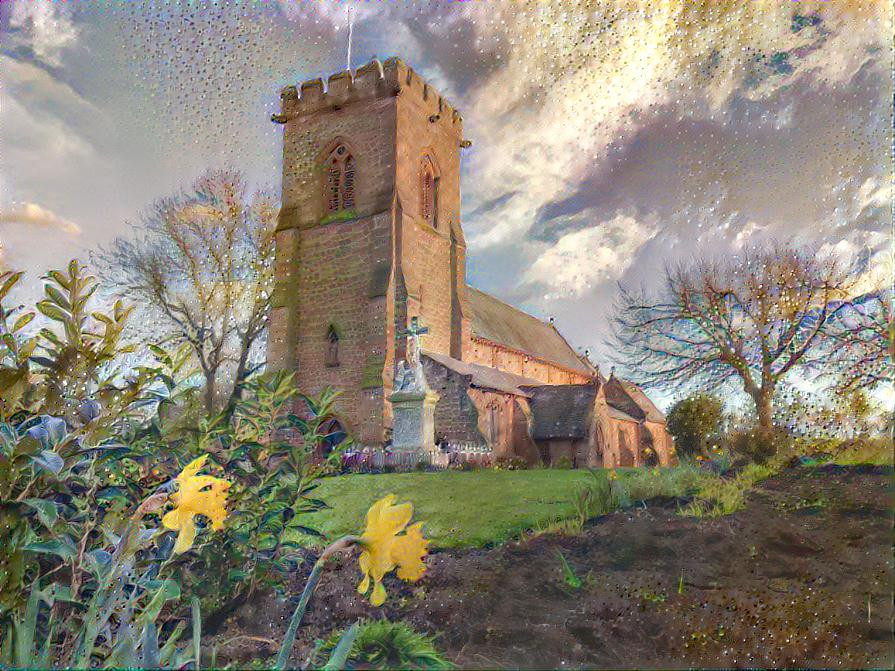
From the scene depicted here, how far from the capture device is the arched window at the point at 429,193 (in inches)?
157

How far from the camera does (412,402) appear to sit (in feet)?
13.8

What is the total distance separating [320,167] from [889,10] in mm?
3373

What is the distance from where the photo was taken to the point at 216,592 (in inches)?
115

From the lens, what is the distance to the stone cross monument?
13.0 ft

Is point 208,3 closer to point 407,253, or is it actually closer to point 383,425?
point 407,253

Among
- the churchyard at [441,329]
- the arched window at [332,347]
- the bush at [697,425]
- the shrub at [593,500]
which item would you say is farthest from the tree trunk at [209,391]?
the bush at [697,425]

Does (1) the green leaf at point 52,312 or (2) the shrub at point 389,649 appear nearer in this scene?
(2) the shrub at point 389,649

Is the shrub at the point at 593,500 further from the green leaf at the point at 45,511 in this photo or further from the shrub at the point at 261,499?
the green leaf at the point at 45,511

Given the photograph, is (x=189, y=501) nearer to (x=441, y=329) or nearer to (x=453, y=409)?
(x=441, y=329)

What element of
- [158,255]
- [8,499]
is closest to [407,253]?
[158,255]

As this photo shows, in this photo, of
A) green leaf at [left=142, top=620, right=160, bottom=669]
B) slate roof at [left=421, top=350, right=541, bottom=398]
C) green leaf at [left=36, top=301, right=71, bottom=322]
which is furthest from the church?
green leaf at [left=142, top=620, right=160, bottom=669]

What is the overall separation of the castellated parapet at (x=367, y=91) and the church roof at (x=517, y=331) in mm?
1127

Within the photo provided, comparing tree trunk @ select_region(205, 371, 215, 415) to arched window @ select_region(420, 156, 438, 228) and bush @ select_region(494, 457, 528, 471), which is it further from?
bush @ select_region(494, 457, 528, 471)

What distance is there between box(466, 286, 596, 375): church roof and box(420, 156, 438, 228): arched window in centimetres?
56
